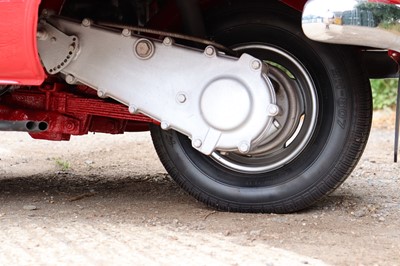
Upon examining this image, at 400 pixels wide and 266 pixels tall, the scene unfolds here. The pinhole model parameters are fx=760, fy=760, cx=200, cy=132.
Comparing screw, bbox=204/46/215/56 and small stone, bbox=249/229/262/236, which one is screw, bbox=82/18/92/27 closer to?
screw, bbox=204/46/215/56

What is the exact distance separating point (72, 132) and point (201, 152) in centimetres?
73

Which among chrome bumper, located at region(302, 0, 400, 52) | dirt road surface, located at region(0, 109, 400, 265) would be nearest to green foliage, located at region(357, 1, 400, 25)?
chrome bumper, located at region(302, 0, 400, 52)

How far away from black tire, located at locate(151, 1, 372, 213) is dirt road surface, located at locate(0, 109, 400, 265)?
125 mm

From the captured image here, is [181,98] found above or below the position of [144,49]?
below

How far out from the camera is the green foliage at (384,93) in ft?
34.1

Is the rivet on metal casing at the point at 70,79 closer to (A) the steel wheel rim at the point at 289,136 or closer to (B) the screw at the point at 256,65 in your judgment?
(A) the steel wheel rim at the point at 289,136

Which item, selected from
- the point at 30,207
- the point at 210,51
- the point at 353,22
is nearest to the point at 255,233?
the point at 210,51

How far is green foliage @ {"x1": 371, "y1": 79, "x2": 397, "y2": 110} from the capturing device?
10391mm

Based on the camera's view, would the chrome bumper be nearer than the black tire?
Yes

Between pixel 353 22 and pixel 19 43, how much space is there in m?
1.49

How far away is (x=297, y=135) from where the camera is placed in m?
3.93

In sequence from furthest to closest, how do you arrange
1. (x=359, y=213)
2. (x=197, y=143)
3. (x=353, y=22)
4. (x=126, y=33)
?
(x=359, y=213) < (x=126, y=33) < (x=197, y=143) < (x=353, y=22)

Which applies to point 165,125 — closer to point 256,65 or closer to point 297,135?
point 256,65

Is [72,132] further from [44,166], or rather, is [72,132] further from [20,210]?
[44,166]
